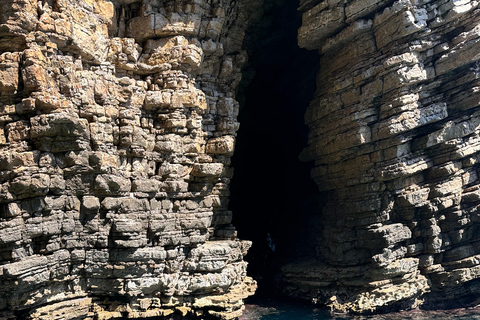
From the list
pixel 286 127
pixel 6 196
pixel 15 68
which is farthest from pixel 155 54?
pixel 286 127

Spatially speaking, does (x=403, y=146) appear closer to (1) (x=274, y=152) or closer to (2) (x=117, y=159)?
(1) (x=274, y=152)

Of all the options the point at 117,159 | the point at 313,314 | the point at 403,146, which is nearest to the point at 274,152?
the point at 403,146

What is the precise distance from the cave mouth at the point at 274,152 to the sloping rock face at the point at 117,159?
16.6 feet

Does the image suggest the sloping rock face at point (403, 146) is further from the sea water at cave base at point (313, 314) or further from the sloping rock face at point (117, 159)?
the sloping rock face at point (117, 159)

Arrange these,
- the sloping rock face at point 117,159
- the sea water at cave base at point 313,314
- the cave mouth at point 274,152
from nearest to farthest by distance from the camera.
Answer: the sloping rock face at point 117,159
the sea water at cave base at point 313,314
the cave mouth at point 274,152

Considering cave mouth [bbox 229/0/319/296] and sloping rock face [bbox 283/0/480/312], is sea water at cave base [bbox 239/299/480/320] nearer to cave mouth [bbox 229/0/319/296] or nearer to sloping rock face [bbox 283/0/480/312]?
sloping rock face [bbox 283/0/480/312]

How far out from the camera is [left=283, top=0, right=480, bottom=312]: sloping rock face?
18344mm

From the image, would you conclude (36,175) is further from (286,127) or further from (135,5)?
(286,127)

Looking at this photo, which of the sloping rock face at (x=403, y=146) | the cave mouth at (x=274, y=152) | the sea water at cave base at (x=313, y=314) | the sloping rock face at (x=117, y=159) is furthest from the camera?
the cave mouth at (x=274, y=152)

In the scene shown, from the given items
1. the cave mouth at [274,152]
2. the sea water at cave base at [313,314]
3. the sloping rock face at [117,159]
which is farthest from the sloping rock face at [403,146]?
the sloping rock face at [117,159]

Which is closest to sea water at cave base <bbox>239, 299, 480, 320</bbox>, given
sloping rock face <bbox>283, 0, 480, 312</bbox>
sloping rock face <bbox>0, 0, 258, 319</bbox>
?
sloping rock face <bbox>283, 0, 480, 312</bbox>

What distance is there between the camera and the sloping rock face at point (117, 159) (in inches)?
521

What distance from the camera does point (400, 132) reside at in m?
18.5

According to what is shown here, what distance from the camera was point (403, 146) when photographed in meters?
18.9
